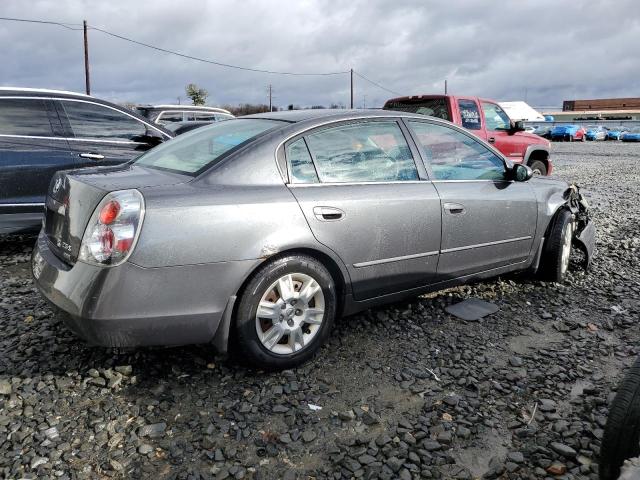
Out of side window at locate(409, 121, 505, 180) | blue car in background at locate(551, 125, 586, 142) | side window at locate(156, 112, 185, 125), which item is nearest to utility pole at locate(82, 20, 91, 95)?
side window at locate(156, 112, 185, 125)

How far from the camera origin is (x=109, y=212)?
2.58 meters

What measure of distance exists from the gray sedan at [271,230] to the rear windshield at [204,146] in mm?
16

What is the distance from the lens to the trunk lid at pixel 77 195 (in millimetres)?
2695

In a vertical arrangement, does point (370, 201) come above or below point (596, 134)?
below

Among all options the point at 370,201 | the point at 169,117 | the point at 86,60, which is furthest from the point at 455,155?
the point at 86,60

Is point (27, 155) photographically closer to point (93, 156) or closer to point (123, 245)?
point (93, 156)

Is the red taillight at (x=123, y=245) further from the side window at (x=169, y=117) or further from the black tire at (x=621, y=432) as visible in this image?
the side window at (x=169, y=117)

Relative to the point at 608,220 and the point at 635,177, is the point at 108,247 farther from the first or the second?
the point at 635,177

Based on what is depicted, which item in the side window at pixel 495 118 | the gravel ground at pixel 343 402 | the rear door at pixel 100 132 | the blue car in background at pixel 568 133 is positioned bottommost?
the gravel ground at pixel 343 402

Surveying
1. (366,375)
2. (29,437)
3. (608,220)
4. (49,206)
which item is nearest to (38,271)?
(49,206)

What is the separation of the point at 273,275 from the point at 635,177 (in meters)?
15.2

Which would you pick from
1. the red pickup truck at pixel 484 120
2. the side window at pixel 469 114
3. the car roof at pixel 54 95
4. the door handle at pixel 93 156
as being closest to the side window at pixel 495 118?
the red pickup truck at pixel 484 120

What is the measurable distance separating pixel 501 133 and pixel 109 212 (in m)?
8.74

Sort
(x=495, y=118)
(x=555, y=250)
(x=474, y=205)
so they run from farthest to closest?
1. (x=495, y=118)
2. (x=555, y=250)
3. (x=474, y=205)
